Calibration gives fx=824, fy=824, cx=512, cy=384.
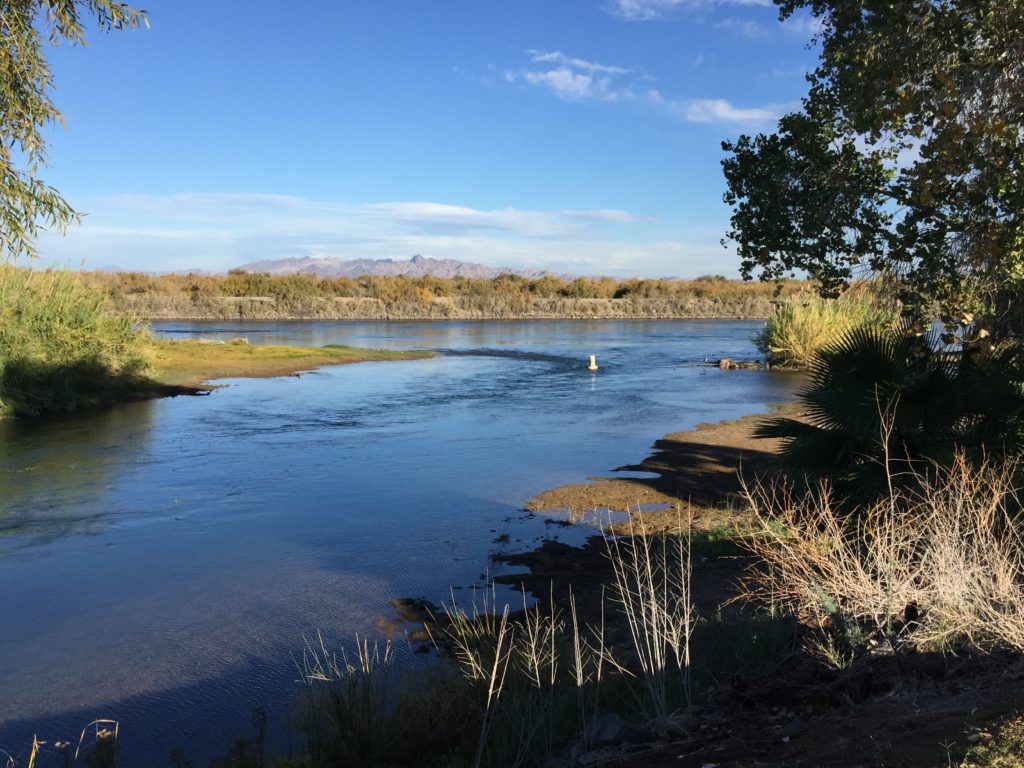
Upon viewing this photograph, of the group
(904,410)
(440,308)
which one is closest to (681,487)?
(904,410)

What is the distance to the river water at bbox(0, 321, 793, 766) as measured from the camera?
5.98m

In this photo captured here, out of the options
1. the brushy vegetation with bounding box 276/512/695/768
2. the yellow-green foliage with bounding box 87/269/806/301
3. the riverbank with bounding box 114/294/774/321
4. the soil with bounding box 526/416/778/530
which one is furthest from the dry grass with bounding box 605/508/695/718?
the yellow-green foliage with bounding box 87/269/806/301

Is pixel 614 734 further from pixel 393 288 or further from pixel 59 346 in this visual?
pixel 393 288

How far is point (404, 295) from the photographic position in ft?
275

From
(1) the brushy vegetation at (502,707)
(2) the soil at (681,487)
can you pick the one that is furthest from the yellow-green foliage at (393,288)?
(1) the brushy vegetation at (502,707)

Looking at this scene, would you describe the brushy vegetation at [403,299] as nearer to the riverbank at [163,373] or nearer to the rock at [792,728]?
the riverbank at [163,373]

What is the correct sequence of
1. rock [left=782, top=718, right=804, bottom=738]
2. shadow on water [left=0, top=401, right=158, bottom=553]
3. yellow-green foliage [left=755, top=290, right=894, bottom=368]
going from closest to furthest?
rock [left=782, top=718, right=804, bottom=738] < shadow on water [left=0, top=401, right=158, bottom=553] < yellow-green foliage [left=755, top=290, right=894, bottom=368]

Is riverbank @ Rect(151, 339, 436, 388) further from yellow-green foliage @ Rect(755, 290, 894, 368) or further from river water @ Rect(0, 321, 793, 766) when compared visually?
yellow-green foliage @ Rect(755, 290, 894, 368)

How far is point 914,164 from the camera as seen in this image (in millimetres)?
7488

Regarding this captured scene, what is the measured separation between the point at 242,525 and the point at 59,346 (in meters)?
13.8

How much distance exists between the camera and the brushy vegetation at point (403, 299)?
7462 centimetres

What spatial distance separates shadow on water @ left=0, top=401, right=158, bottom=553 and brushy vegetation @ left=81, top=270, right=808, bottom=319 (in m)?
52.3

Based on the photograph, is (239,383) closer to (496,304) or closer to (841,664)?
(841,664)

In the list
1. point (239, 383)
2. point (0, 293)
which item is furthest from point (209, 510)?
point (239, 383)
